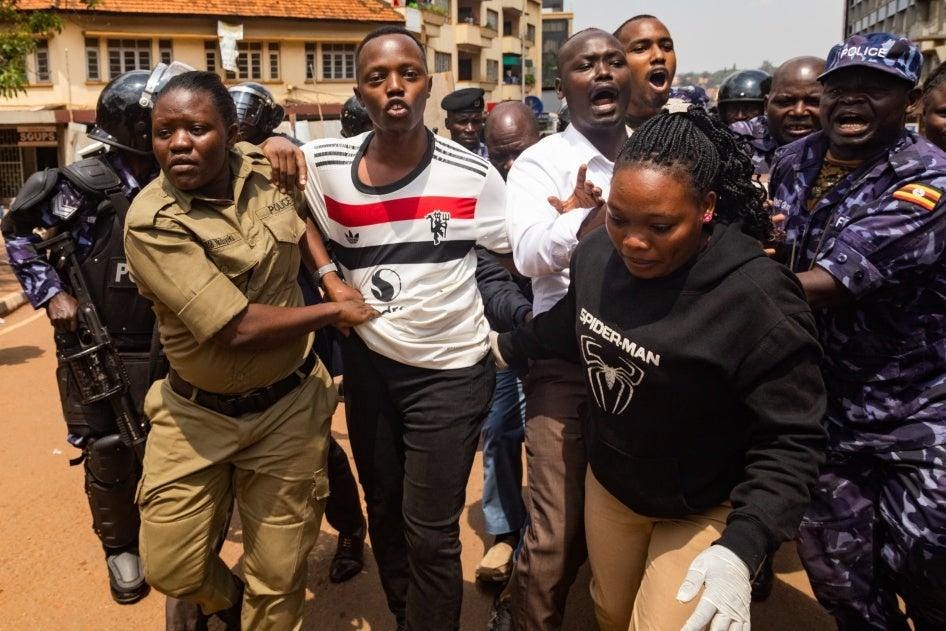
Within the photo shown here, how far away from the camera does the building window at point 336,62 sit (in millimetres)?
27578

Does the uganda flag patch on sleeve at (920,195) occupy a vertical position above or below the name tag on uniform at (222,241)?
above

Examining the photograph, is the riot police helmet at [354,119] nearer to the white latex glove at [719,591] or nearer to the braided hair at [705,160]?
the braided hair at [705,160]

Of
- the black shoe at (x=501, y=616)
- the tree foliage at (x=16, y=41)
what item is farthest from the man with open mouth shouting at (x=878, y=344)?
the tree foliage at (x=16, y=41)

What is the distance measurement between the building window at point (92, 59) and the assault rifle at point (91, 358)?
24675 millimetres

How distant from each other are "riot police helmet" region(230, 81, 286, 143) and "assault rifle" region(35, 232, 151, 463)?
3.43ft

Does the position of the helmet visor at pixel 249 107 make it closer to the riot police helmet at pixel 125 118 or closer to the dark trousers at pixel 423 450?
the riot police helmet at pixel 125 118

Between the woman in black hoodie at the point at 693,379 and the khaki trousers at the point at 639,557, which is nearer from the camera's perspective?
the woman in black hoodie at the point at 693,379

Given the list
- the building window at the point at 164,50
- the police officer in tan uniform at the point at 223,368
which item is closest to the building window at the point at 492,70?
the building window at the point at 164,50

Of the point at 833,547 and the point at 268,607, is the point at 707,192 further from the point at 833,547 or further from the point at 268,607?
the point at 268,607

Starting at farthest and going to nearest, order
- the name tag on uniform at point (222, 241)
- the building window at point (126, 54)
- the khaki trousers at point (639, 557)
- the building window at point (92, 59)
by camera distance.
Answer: the building window at point (126, 54) < the building window at point (92, 59) < the name tag on uniform at point (222, 241) < the khaki trousers at point (639, 557)

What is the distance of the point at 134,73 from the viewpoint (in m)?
3.33

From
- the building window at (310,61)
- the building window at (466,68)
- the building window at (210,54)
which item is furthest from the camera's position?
the building window at (466,68)

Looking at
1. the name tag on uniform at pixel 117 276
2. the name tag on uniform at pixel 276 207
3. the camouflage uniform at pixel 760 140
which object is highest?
the camouflage uniform at pixel 760 140

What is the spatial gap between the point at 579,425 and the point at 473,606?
1.16 meters
